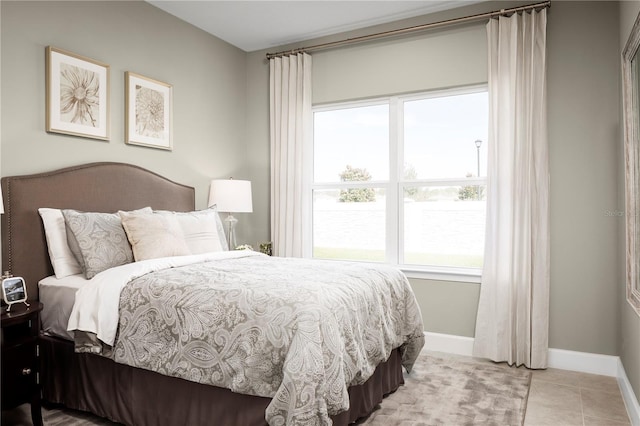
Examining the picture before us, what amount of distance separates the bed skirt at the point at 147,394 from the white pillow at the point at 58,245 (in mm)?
402

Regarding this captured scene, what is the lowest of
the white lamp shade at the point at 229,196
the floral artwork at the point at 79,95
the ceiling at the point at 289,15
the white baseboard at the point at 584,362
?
the white baseboard at the point at 584,362

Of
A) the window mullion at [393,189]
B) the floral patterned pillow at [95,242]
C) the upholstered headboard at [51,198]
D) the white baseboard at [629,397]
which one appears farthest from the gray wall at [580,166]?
the upholstered headboard at [51,198]

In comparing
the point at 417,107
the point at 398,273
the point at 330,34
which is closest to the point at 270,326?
the point at 398,273

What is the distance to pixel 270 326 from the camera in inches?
74.6

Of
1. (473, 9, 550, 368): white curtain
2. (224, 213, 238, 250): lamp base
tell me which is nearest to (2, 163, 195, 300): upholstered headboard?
(224, 213, 238, 250): lamp base

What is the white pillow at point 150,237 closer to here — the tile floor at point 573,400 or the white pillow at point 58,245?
the white pillow at point 58,245

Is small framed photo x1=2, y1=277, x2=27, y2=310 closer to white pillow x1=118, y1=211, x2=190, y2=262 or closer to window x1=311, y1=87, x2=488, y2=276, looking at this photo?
white pillow x1=118, y1=211, x2=190, y2=262

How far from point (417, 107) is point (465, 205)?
98 cm

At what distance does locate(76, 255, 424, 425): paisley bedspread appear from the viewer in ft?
5.84

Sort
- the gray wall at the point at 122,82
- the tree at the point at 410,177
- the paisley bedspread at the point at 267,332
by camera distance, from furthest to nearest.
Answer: the tree at the point at 410,177
the gray wall at the point at 122,82
the paisley bedspread at the point at 267,332

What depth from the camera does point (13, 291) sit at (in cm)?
232

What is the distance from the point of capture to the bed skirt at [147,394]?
2031 millimetres

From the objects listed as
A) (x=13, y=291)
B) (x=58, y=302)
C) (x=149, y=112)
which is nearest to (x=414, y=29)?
(x=149, y=112)

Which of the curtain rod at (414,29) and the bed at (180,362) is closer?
the bed at (180,362)
